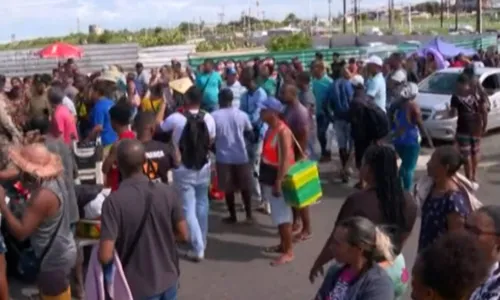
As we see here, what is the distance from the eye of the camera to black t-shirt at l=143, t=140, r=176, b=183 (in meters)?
7.13

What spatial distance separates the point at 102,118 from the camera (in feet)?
36.1

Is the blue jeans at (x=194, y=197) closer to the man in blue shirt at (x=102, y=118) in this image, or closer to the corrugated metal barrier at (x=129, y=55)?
the man in blue shirt at (x=102, y=118)

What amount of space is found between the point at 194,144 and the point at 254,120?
8.59 feet

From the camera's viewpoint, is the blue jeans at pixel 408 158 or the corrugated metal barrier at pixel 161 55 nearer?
the blue jeans at pixel 408 158

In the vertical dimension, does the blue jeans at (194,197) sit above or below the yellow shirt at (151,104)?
below

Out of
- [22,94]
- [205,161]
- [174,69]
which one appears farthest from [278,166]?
[174,69]

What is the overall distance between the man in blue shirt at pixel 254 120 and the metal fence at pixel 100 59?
75.3 feet

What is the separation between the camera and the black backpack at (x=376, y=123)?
36.0 ft

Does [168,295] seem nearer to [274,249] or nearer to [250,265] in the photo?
[250,265]

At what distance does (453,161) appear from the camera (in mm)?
5449

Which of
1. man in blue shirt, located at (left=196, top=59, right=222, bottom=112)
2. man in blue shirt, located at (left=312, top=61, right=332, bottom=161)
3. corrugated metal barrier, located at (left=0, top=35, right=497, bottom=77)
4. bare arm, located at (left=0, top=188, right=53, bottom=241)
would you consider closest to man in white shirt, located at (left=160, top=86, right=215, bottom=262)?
bare arm, located at (left=0, top=188, right=53, bottom=241)

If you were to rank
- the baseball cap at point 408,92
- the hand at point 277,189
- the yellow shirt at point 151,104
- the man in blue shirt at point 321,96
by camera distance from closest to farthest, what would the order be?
the hand at point 277,189 < the baseball cap at point 408,92 < the yellow shirt at point 151,104 < the man in blue shirt at point 321,96

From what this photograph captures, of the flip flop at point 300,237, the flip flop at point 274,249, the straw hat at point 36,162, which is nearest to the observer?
the straw hat at point 36,162

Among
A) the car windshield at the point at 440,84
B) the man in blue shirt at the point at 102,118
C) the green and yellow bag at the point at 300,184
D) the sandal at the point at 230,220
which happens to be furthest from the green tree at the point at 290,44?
the green and yellow bag at the point at 300,184
